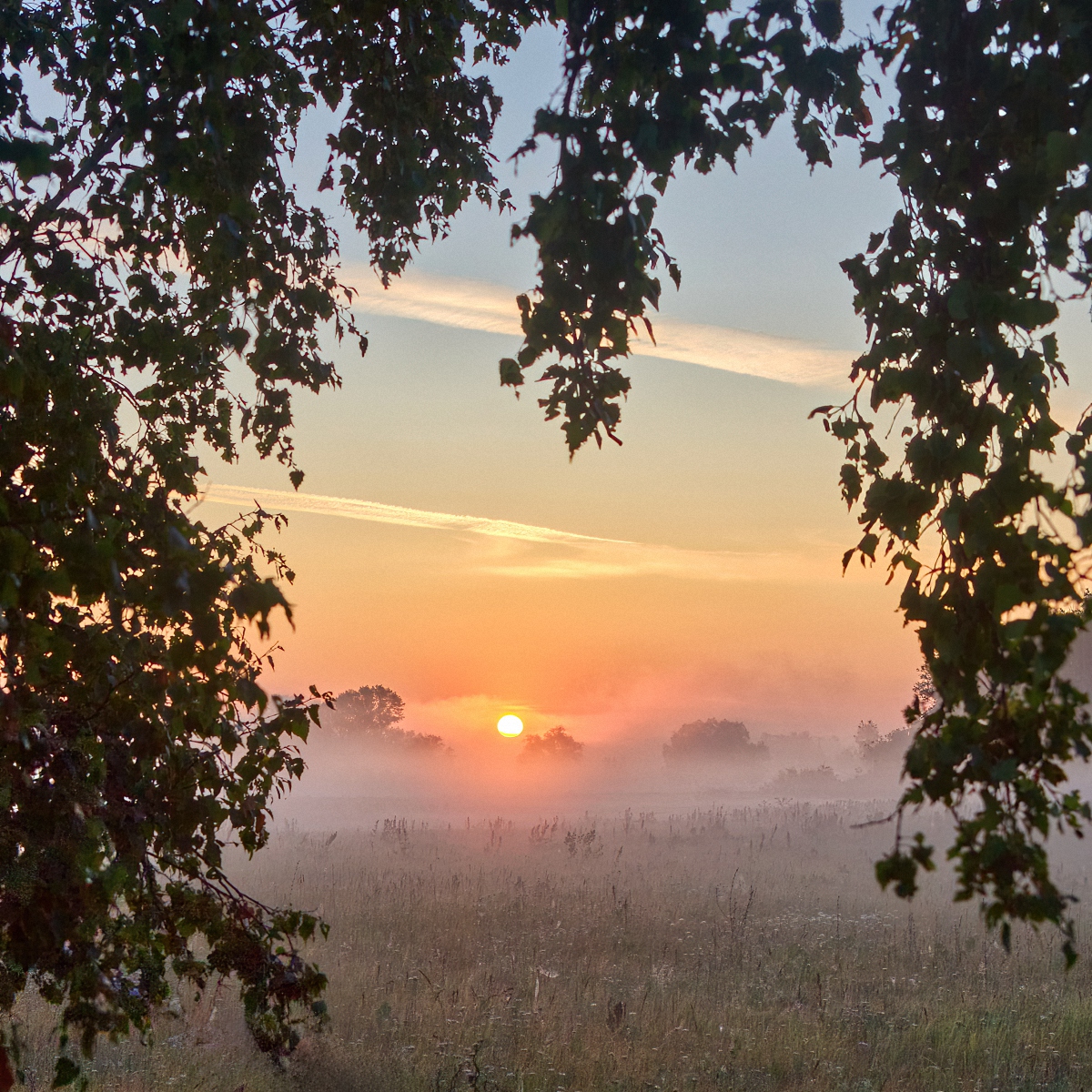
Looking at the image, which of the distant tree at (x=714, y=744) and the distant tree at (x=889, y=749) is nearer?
the distant tree at (x=889, y=749)

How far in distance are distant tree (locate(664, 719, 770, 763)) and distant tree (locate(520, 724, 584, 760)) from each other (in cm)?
1027

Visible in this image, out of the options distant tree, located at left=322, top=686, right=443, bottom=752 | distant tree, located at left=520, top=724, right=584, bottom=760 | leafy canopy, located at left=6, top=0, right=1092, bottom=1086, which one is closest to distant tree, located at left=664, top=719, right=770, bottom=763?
distant tree, located at left=520, top=724, right=584, bottom=760

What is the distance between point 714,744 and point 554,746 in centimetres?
1733

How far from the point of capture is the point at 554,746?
103125mm

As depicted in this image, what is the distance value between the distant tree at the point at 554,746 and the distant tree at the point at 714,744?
33.7 ft

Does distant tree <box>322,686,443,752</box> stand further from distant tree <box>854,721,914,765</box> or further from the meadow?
the meadow

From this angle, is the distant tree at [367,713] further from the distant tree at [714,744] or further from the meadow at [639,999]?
the meadow at [639,999]

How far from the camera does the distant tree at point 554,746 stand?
337 feet

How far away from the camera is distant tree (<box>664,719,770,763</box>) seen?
318 ft

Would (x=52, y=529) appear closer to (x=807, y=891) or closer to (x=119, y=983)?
(x=119, y=983)

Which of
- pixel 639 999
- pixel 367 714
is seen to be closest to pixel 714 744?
pixel 367 714

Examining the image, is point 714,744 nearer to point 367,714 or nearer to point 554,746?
point 554,746

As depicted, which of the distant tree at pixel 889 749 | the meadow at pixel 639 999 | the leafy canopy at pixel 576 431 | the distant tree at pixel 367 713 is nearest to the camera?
the leafy canopy at pixel 576 431

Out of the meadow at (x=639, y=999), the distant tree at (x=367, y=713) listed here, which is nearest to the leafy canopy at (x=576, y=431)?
the meadow at (x=639, y=999)
